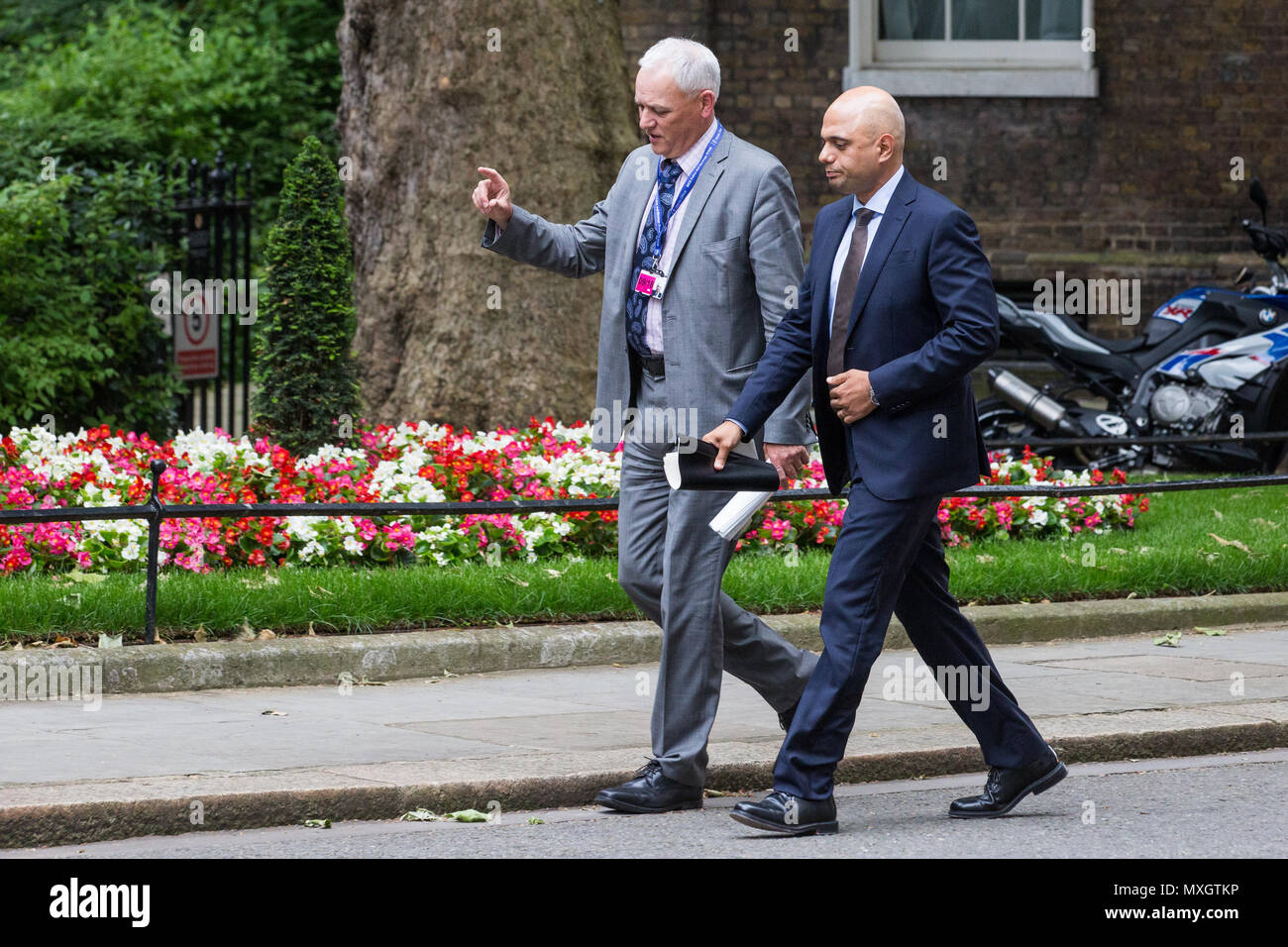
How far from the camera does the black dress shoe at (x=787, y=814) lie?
512 centimetres

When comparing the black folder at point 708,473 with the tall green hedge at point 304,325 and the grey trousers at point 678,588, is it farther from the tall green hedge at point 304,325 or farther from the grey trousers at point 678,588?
the tall green hedge at point 304,325

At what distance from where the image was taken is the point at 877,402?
16.7ft

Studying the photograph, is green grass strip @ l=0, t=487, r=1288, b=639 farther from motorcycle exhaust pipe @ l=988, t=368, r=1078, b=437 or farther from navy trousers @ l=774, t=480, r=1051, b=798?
navy trousers @ l=774, t=480, r=1051, b=798

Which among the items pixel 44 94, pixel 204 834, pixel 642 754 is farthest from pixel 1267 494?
pixel 44 94

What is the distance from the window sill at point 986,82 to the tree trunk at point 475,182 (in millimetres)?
5369

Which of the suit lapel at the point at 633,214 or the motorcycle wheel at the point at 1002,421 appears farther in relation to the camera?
the motorcycle wheel at the point at 1002,421

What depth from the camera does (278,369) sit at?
9930 millimetres

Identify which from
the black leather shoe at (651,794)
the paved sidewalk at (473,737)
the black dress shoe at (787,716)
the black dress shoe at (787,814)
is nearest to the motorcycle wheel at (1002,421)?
the paved sidewalk at (473,737)

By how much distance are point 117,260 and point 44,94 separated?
327 inches

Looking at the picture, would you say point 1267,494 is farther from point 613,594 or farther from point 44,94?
point 44,94

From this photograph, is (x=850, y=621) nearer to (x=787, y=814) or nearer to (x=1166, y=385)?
(x=787, y=814)

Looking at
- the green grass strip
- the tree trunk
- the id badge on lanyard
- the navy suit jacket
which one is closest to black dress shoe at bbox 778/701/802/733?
the navy suit jacket

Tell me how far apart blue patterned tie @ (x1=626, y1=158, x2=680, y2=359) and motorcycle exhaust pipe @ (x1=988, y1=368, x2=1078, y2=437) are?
654cm

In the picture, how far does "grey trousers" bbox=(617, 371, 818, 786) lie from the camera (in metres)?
5.40
